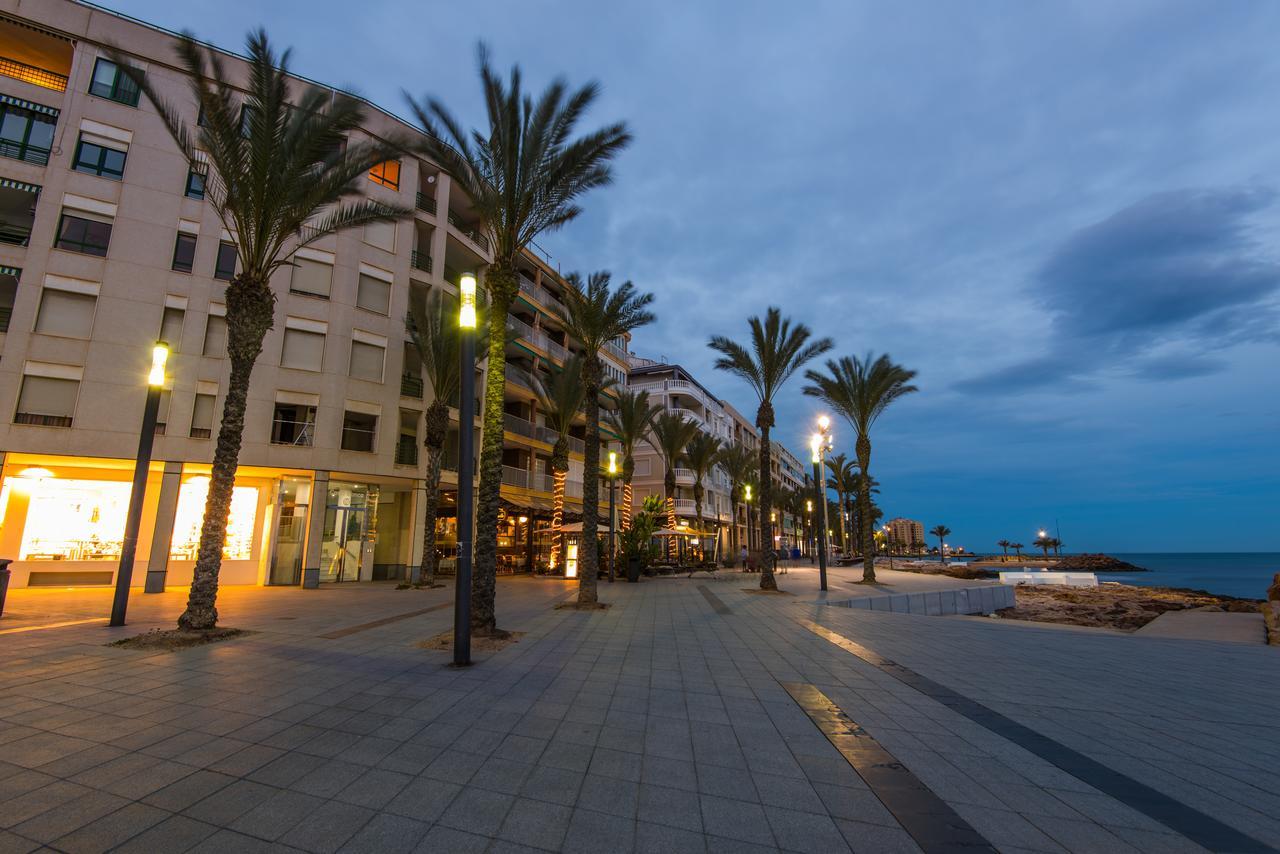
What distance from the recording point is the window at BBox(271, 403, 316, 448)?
19172mm

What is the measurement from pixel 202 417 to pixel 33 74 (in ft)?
43.3

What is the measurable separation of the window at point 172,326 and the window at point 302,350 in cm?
297

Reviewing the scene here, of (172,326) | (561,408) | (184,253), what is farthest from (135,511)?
(561,408)

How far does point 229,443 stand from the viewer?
922 centimetres

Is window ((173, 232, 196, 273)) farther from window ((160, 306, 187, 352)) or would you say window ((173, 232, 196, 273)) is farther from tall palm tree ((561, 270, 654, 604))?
tall palm tree ((561, 270, 654, 604))

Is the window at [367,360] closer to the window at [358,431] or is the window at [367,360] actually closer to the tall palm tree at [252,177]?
the window at [358,431]

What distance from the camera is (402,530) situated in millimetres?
23328

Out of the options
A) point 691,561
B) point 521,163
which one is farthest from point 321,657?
point 691,561

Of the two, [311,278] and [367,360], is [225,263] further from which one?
[367,360]

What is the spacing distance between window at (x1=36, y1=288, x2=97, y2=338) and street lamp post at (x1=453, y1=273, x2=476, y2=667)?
58.8 ft

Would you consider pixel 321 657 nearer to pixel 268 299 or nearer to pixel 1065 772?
pixel 268 299

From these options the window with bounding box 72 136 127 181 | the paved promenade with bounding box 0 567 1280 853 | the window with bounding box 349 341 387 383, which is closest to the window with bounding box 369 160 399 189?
the window with bounding box 349 341 387 383

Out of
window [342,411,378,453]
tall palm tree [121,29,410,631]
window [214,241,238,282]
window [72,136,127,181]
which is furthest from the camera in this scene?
window [342,411,378,453]

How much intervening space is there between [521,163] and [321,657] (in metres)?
9.59
